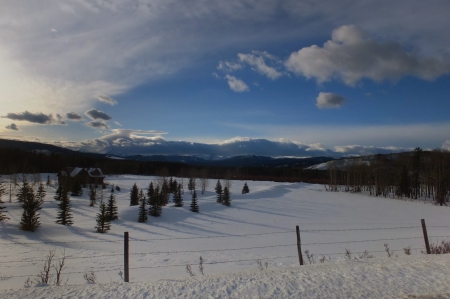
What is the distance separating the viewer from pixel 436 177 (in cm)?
4869

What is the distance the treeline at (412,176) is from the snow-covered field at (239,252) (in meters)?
15.5

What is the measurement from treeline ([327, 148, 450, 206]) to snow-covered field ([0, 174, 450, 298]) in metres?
15.5

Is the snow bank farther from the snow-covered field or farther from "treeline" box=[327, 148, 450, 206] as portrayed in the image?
"treeline" box=[327, 148, 450, 206]

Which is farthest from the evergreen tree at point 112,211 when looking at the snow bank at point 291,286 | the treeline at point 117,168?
the treeline at point 117,168

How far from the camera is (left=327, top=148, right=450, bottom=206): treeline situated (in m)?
49.2

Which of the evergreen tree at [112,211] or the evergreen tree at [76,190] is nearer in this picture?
the evergreen tree at [112,211]

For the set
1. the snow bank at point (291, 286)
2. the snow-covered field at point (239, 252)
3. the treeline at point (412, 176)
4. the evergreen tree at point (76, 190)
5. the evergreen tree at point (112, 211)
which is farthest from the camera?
the evergreen tree at point (76, 190)

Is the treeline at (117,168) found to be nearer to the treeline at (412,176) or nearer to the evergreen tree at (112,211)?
the treeline at (412,176)

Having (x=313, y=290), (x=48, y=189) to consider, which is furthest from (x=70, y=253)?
(x=48, y=189)

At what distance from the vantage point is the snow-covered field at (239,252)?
17.8 ft

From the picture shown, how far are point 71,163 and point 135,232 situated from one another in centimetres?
8790

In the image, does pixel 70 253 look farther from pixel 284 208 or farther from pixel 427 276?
pixel 284 208

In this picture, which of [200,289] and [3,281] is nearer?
[200,289]

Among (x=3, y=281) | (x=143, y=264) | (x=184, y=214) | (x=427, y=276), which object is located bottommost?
(x=184, y=214)
